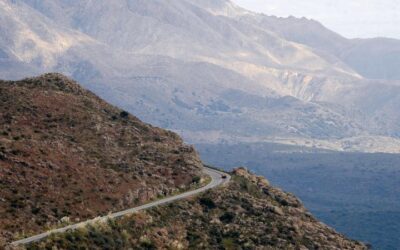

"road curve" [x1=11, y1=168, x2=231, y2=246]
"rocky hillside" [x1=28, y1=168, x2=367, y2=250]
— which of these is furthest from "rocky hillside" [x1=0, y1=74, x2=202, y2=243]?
"rocky hillside" [x1=28, y1=168, x2=367, y2=250]

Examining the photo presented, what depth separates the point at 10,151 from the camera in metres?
110

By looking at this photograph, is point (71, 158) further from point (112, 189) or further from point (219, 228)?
point (219, 228)

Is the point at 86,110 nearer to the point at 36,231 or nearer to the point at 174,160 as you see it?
the point at 174,160

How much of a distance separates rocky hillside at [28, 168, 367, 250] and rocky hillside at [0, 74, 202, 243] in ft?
19.5

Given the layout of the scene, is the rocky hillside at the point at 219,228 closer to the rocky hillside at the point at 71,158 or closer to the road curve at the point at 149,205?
the road curve at the point at 149,205

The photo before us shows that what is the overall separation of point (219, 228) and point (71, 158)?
72.5 ft

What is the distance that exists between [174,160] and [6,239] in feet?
164

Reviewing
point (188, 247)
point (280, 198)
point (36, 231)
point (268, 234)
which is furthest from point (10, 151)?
point (280, 198)

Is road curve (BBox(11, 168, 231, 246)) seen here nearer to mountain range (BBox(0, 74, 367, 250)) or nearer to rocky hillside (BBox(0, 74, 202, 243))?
mountain range (BBox(0, 74, 367, 250))

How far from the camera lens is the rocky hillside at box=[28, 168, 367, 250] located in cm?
9388

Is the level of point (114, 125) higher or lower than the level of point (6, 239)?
higher

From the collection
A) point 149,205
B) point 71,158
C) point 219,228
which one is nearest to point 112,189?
point 149,205

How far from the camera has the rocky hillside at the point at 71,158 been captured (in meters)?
101

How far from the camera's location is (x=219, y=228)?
4311 inches
